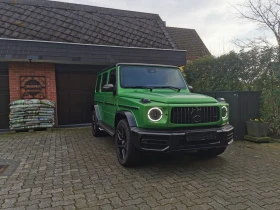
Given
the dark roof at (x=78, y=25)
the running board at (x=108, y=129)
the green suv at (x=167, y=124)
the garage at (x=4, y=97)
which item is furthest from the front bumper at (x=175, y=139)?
the garage at (x=4, y=97)

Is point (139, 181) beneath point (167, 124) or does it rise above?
beneath

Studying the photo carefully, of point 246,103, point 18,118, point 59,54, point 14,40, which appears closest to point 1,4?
point 14,40

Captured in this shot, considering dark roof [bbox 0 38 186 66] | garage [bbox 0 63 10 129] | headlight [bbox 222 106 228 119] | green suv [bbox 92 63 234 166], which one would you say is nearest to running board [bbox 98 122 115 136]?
green suv [bbox 92 63 234 166]

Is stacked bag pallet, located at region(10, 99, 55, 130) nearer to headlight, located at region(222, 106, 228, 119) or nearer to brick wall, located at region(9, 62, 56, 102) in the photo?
brick wall, located at region(9, 62, 56, 102)

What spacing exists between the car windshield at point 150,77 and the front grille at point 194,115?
1.17m

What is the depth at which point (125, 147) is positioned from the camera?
3.77m

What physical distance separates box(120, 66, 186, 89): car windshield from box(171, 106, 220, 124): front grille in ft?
3.85

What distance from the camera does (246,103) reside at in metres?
5.84

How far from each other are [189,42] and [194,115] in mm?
13911

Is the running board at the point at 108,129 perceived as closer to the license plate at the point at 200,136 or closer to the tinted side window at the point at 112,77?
the tinted side window at the point at 112,77

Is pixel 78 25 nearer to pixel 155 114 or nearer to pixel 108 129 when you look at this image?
pixel 108 129

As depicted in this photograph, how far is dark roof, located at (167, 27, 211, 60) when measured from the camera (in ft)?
49.3

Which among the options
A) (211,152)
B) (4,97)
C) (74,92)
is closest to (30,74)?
(4,97)

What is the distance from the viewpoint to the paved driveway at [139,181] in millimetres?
2602
